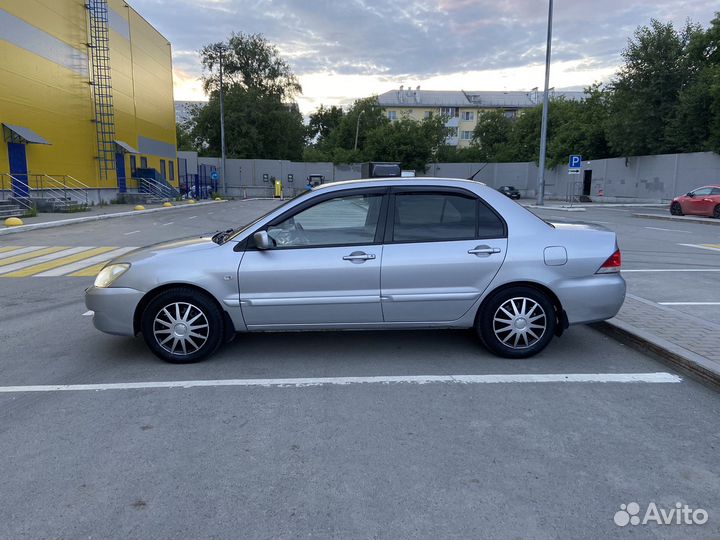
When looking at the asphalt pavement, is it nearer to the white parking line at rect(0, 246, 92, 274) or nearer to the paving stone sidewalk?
the paving stone sidewalk

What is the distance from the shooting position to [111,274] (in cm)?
498

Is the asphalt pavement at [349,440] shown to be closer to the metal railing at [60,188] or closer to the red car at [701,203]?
the red car at [701,203]

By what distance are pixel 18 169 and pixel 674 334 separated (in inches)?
1083

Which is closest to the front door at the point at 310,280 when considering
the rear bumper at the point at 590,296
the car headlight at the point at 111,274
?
the car headlight at the point at 111,274

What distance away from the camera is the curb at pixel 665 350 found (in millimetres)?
4434

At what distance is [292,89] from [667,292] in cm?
6560

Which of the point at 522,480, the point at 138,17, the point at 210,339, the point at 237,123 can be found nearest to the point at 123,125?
the point at 138,17

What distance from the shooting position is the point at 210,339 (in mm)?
4918

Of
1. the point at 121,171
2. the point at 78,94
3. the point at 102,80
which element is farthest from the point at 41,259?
the point at 121,171

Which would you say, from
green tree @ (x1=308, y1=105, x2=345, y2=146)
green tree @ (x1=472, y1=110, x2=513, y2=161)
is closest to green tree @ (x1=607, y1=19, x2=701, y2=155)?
green tree @ (x1=472, y1=110, x2=513, y2=161)

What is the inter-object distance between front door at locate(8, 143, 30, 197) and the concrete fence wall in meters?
24.1

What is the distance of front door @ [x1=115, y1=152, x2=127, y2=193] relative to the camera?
34.8 metres

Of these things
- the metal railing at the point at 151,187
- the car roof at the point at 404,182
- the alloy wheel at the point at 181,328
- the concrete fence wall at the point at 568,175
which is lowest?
the alloy wheel at the point at 181,328

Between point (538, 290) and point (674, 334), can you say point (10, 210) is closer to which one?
point (538, 290)
